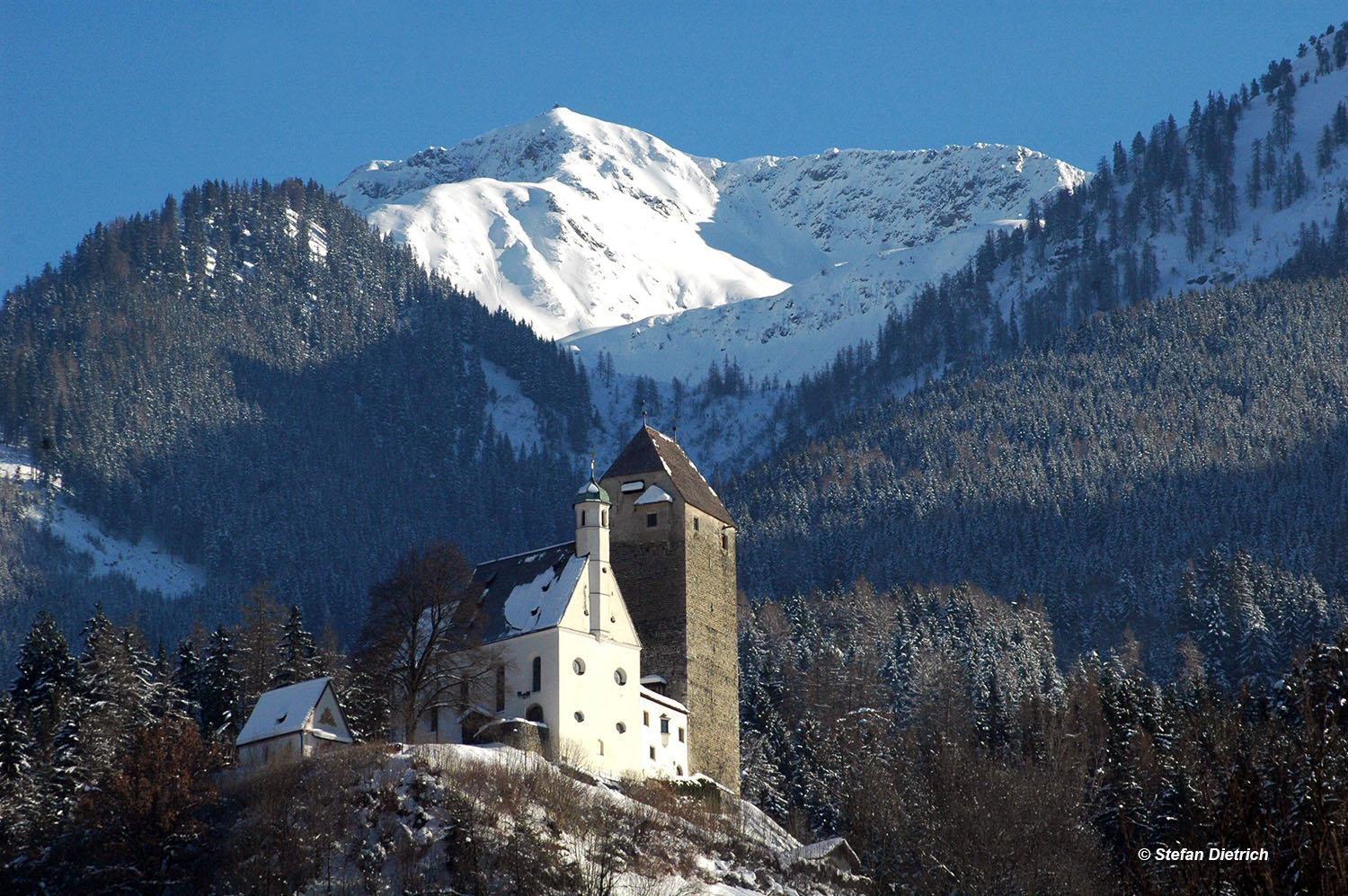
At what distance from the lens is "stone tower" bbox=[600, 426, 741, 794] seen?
8625cm

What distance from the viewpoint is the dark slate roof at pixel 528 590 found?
81.2m

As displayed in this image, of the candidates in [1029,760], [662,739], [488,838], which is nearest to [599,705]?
[662,739]

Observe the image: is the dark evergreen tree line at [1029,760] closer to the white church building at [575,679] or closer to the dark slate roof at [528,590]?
the white church building at [575,679]

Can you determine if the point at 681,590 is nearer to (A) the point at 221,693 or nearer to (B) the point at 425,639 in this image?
(B) the point at 425,639

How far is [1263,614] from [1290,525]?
3506cm

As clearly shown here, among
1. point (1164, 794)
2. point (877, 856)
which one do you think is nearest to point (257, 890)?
point (877, 856)

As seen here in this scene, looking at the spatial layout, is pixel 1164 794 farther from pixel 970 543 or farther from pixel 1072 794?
pixel 970 543

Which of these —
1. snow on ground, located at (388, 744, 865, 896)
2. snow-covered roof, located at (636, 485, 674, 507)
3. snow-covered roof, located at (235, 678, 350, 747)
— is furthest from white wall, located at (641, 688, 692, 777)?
snow-covered roof, located at (235, 678, 350, 747)

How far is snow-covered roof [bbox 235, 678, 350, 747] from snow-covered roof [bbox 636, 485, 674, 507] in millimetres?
18134

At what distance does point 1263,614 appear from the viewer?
14400 centimetres

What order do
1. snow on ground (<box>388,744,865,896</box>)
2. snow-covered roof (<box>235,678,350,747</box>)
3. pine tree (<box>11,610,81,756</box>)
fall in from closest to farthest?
snow on ground (<box>388,744,865,896</box>), snow-covered roof (<box>235,678,350,747</box>), pine tree (<box>11,610,81,756</box>)

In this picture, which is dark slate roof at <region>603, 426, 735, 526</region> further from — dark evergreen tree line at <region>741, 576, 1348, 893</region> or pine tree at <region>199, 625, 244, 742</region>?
pine tree at <region>199, 625, 244, 742</region>

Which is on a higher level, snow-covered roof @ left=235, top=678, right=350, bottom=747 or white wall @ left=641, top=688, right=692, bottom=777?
snow-covered roof @ left=235, top=678, right=350, bottom=747

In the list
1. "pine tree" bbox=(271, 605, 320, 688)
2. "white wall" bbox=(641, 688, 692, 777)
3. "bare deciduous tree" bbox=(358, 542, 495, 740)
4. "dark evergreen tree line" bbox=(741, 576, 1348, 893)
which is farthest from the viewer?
"pine tree" bbox=(271, 605, 320, 688)
